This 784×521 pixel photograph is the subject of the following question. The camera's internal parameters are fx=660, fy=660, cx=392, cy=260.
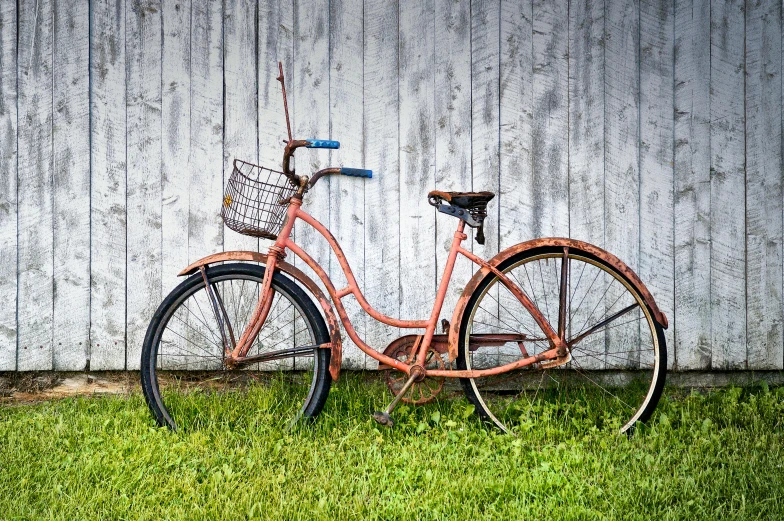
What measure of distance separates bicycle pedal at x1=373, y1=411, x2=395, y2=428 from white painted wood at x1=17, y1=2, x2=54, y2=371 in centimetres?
200

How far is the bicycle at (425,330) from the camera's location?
3035 millimetres

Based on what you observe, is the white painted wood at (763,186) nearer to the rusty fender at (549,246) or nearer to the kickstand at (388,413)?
the rusty fender at (549,246)

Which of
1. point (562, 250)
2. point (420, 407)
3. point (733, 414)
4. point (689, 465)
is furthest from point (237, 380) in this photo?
point (733, 414)

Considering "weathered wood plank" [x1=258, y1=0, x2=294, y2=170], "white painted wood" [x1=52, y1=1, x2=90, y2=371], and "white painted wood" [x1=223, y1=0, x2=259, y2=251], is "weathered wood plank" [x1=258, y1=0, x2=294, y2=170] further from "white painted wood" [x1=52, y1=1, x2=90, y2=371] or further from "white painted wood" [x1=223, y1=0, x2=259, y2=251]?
"white painted wood" [x1=52, y1=1, x2=90, y2=371]

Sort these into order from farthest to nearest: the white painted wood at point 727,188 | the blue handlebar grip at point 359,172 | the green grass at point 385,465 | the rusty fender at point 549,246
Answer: the white painted wood at point 727,188 < the blue handlebar grip at point 359,172 < the rusty fender at point 549,246 < the green grass at point 385,465

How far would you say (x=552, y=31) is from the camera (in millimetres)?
3678

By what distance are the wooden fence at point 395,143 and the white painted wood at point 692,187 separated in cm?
1

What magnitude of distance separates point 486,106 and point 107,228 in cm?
225

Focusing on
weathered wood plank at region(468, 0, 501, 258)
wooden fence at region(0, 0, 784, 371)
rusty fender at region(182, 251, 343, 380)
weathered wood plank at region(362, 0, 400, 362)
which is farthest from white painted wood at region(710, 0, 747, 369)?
rusty fender at region(182, 251, 343, 380)

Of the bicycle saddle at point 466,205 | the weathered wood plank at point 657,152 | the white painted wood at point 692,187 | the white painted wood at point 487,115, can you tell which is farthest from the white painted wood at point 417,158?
the white painted wood at point 692,187

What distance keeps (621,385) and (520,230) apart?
1050 millimetres

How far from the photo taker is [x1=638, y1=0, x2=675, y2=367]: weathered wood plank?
145 inches

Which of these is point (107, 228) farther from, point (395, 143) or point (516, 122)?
point (516, 122)

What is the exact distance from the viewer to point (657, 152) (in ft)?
12.1
